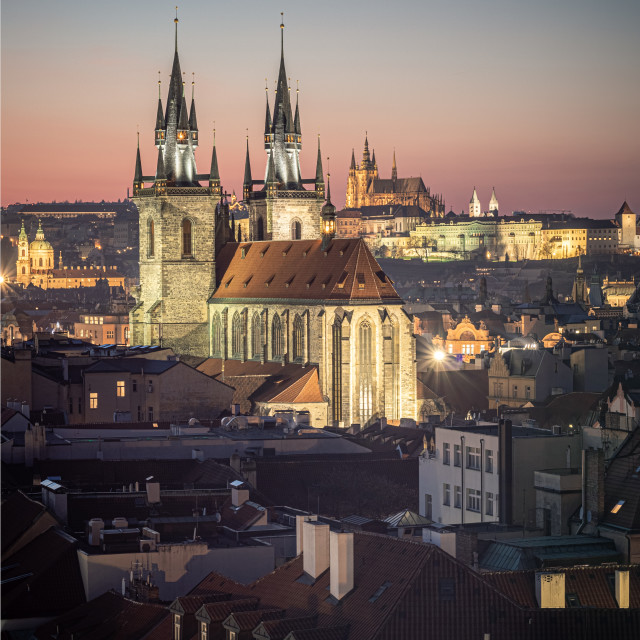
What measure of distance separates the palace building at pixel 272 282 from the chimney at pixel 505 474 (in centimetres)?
3571

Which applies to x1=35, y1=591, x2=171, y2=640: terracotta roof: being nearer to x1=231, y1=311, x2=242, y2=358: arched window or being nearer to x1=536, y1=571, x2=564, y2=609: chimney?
x1=536, y1=571, x2=564, y2=609: chimney

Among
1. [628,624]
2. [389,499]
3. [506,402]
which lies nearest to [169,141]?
[506,402]

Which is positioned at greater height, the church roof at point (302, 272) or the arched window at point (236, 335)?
the church roof at point (302, 272)

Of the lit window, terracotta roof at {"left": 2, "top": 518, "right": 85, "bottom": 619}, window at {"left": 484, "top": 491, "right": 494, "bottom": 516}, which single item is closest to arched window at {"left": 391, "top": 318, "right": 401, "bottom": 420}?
window at {"left": 484, "top": 491, "right": 494, "bottom": 516}

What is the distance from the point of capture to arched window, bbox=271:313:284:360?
274ft

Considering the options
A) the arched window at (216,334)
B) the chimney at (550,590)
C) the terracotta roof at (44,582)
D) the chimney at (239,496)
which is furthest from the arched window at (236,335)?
the chimney at (550,590)

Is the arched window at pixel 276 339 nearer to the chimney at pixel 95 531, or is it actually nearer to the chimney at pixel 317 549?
the chimney at pixel 95 531

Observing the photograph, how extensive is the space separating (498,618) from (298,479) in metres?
23.9

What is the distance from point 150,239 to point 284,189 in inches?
303

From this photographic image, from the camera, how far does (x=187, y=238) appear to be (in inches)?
3595

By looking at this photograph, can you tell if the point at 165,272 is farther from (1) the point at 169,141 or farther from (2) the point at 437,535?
(2) the point at 437,535

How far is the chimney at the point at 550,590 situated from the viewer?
95.6 feet

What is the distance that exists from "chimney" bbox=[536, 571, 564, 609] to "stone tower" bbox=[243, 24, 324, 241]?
65.8m

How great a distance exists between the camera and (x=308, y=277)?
83312mm
